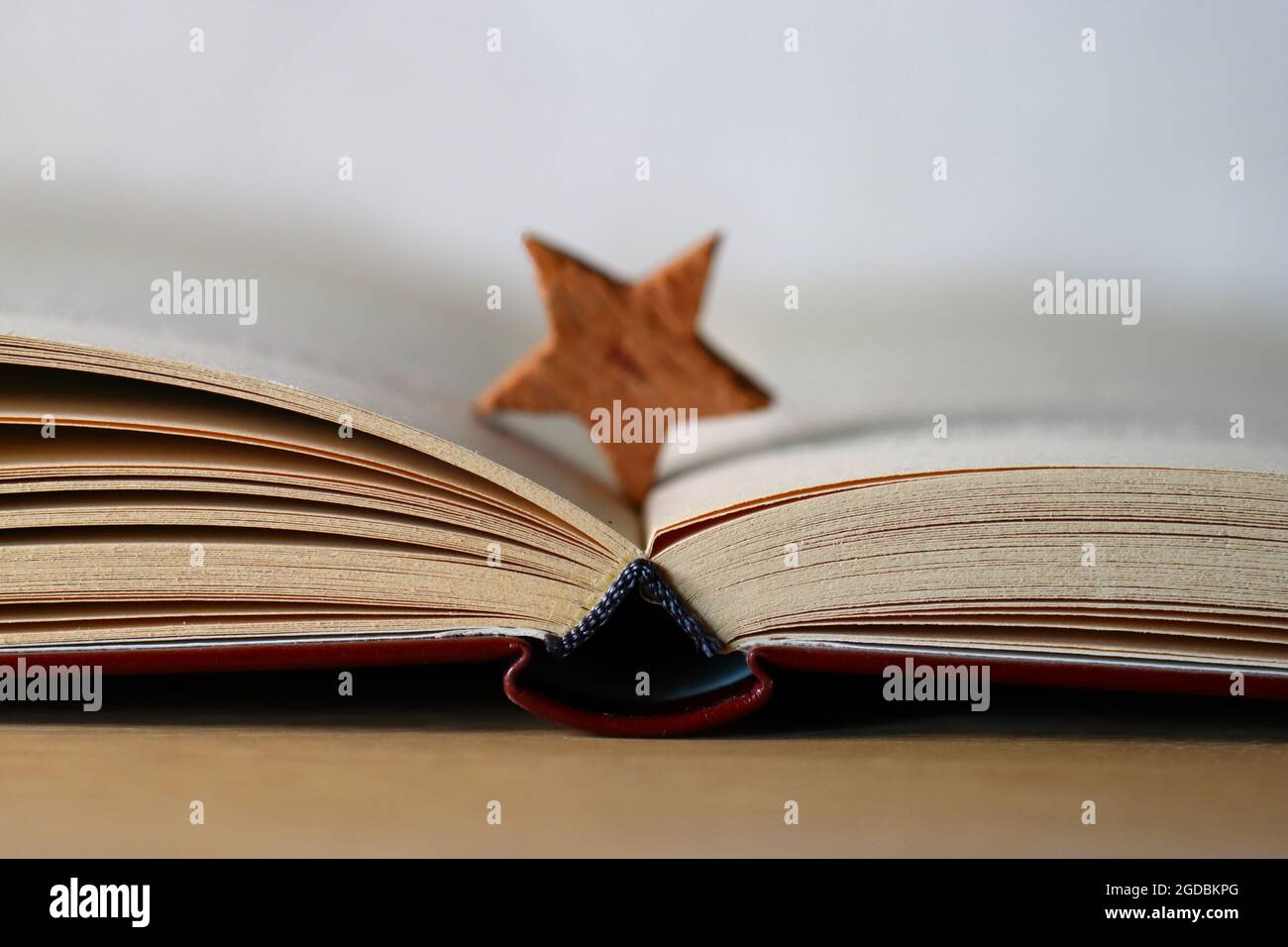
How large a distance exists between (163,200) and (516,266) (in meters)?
0.53

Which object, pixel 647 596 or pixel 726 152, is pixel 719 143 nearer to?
pixel 726 152

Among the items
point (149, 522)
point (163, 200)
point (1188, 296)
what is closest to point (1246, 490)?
point (149, 522)

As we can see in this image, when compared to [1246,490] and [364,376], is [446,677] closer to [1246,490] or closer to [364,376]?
[364,376]

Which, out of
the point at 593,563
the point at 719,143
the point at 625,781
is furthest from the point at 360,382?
the point at 719,143

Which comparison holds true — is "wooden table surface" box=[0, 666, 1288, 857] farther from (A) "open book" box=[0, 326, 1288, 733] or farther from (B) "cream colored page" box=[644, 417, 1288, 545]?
(B) "cream colored page" box=[644, 417, 1288, 545]

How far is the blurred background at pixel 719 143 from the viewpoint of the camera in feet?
5.98

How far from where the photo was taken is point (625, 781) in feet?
2.17

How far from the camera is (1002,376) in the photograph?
134 centimetres

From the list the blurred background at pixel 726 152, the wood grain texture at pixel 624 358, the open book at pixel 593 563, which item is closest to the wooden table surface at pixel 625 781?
the open book at pixel 593 563

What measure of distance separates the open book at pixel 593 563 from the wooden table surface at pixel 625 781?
0.16 ft

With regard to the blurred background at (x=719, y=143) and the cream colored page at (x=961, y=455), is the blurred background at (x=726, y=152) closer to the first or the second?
the blurred background at (x=719, y=143)

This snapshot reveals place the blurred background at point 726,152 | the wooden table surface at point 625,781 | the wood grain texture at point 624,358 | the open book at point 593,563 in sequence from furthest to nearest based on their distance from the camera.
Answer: the blurred background at point 726,152, the wood grain texture at point 624,358, the open book at point 593,563, the wooden table surface at point 625,781

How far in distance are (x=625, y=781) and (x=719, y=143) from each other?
1397mm
